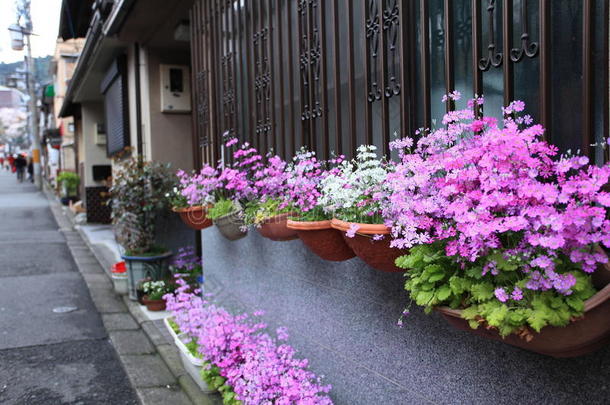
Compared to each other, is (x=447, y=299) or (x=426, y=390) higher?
(x=447, y=299)

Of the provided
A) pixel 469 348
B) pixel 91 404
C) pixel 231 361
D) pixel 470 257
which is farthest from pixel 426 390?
pixel 91 404

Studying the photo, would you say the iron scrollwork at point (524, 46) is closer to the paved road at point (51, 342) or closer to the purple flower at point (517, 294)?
the purple flower at point (517, 294)

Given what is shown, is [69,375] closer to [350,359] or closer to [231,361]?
[231,361]

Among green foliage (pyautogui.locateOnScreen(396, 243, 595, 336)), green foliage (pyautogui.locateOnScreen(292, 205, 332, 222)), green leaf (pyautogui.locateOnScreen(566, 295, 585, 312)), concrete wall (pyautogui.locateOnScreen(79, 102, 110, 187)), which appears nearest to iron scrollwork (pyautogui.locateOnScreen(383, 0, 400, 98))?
green foliage (pyautogui.locateOnScreen(292, 205, 332, 222))

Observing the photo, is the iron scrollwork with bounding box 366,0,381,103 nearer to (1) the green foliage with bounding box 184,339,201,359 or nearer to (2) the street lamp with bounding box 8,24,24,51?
(1) the green foliage with bounding box 184,339,201,359

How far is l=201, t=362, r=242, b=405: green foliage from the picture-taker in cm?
355

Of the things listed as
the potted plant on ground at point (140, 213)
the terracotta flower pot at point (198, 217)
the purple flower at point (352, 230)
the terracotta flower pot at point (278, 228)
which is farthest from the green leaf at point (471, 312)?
the potted plant on ground at point (140, 213)

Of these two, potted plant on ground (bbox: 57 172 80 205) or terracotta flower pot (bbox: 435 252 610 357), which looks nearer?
terracotta flower pot (bbox: 435 252 610 357)

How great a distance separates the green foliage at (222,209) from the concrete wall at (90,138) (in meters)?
11.5

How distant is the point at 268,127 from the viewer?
4215 millimetres

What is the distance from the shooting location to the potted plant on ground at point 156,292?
660 centimetres

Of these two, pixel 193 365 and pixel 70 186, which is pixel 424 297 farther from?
pixel 70 186

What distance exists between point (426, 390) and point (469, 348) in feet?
1.27

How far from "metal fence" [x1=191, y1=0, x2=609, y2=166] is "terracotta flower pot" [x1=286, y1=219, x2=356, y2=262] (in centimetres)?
55
